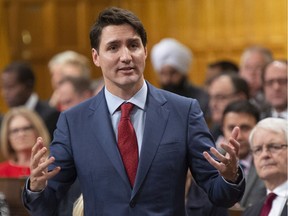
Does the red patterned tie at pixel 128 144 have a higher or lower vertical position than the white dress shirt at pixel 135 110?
lower

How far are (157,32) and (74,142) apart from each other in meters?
7.63

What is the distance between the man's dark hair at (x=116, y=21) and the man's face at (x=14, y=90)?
Answer: 5042 mm

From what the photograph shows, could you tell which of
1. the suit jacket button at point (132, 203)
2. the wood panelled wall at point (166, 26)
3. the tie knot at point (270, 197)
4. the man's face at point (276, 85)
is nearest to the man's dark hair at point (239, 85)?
the man's face at point (276, 85)

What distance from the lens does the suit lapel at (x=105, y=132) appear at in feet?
Result: 11.6

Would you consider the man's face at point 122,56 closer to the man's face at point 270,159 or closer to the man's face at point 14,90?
the man's face at point 270,159

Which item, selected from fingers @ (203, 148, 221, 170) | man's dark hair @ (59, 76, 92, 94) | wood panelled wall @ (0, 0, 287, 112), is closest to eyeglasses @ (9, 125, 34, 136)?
man's dark hair @ (59, 76, 92, 94)

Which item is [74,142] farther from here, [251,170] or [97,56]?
[251,170]

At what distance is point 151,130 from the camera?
3.60 meters

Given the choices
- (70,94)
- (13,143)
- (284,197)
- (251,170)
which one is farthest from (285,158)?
(70,94)

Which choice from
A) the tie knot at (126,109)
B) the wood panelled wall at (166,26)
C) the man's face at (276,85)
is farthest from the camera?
the wood panelled wall at (166,26)

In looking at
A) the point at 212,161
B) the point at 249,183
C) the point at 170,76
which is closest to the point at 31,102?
the point at 170,76

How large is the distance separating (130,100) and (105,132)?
0.54ft

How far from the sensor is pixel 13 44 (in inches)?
438

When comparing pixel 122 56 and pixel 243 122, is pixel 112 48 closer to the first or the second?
pixel 122 56
